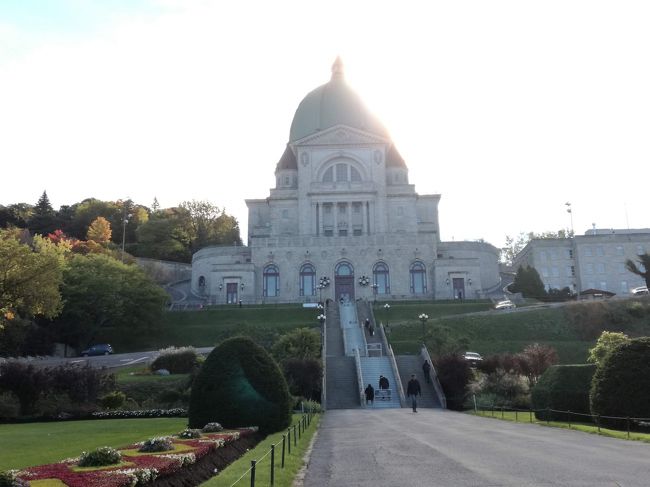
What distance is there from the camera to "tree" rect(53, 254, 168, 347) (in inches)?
2357

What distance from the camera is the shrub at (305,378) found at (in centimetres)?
3788

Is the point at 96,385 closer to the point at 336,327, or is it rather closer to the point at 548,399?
the point at 548,399

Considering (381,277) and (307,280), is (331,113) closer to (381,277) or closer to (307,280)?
(307,280)

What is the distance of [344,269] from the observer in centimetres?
7812

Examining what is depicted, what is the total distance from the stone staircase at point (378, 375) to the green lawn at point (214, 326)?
11.8m

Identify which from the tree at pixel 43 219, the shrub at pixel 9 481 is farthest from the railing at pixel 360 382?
the tree at pixel 43 219

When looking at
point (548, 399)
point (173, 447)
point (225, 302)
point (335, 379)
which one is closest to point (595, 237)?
point (225, 302)

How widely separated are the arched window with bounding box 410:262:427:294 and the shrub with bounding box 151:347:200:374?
37.1 m

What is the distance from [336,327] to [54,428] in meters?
33.3

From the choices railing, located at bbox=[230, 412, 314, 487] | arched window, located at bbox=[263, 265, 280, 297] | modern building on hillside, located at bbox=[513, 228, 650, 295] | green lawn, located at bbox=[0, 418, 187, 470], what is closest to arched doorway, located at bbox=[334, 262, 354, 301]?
arched window, located at bbox=[263, 265, 280, 297]

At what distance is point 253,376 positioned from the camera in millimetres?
21281

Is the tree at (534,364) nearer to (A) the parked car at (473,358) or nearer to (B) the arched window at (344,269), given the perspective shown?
(A) the parked car at (473,358)

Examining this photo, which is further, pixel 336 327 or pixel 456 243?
pixel 456 243

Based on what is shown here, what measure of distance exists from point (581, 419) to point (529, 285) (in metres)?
53.5
